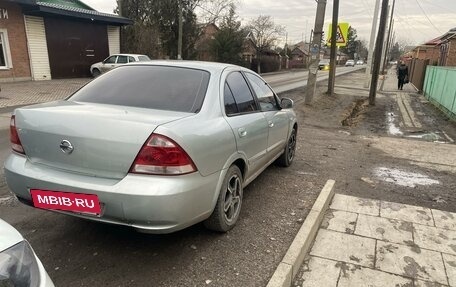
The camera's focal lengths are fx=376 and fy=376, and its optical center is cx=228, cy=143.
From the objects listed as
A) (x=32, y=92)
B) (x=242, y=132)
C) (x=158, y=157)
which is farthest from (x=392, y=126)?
(x=32, y=92)

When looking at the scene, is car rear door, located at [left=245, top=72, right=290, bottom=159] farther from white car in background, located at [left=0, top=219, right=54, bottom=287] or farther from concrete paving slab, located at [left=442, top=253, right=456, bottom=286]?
white car in background, located at [left=0, top=219, right=54, bottom=287]

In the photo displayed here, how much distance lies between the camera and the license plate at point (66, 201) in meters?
2.73

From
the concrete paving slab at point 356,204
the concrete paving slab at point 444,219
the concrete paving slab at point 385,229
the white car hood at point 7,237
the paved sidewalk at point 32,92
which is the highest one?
the white car hood at point 7,237

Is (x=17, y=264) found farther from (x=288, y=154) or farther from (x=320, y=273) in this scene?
(x=288, y=154)

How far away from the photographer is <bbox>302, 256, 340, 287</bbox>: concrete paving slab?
117 inches

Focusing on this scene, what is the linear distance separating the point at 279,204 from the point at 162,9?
1249 inches

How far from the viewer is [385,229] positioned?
393 cm

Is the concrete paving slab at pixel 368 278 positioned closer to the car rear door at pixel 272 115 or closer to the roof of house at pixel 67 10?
the car rear door at pixel 272 115

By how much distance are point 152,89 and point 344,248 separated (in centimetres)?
232

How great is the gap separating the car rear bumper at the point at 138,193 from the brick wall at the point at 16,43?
58.4 ft

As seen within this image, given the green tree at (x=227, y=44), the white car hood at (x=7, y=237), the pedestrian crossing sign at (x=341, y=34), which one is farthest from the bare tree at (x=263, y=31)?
the white car hood at (x=7, y=237)

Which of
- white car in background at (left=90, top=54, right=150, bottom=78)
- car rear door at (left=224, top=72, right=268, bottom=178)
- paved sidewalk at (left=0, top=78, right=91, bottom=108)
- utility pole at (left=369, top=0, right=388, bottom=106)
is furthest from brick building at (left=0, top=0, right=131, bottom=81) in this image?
car rear door at (left=224, top=72, right=268, bottom=178)

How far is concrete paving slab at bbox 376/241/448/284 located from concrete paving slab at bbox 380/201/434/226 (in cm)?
70

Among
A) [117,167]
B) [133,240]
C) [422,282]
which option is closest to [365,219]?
[422,282]
